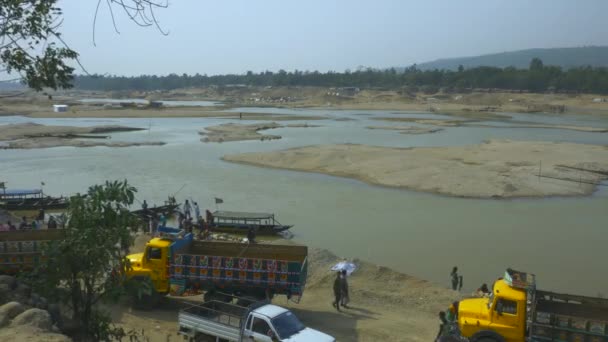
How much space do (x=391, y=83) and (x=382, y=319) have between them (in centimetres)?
16324

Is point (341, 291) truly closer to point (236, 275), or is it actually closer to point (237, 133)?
point (236, 275)

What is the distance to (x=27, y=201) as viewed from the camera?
A: 2825 centimetres

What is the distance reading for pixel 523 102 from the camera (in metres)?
120

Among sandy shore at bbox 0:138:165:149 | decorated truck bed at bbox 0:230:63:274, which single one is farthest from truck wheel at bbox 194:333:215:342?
sandy shore at bbox 0:138:165:149

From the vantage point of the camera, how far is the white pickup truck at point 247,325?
1045 cm

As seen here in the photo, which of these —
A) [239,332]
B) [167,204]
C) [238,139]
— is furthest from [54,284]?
[238,139]

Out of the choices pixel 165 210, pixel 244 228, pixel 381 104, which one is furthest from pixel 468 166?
pixel 381 104

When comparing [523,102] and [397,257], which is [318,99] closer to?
[523,102]

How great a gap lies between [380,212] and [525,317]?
16.5 m

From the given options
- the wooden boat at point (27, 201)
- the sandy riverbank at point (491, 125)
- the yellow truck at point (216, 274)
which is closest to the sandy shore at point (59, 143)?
the wooden boat at point (27, 201)

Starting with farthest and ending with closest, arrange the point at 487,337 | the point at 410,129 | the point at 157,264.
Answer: the point at 410,129
the point at 157,264
the point at 487,337

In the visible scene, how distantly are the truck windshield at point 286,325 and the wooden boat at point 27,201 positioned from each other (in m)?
19.9

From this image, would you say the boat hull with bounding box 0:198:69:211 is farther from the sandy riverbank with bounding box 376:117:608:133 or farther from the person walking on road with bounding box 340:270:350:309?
the sandy riverbank with bounding box 376:117:608:133

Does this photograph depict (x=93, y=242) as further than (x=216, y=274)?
No
